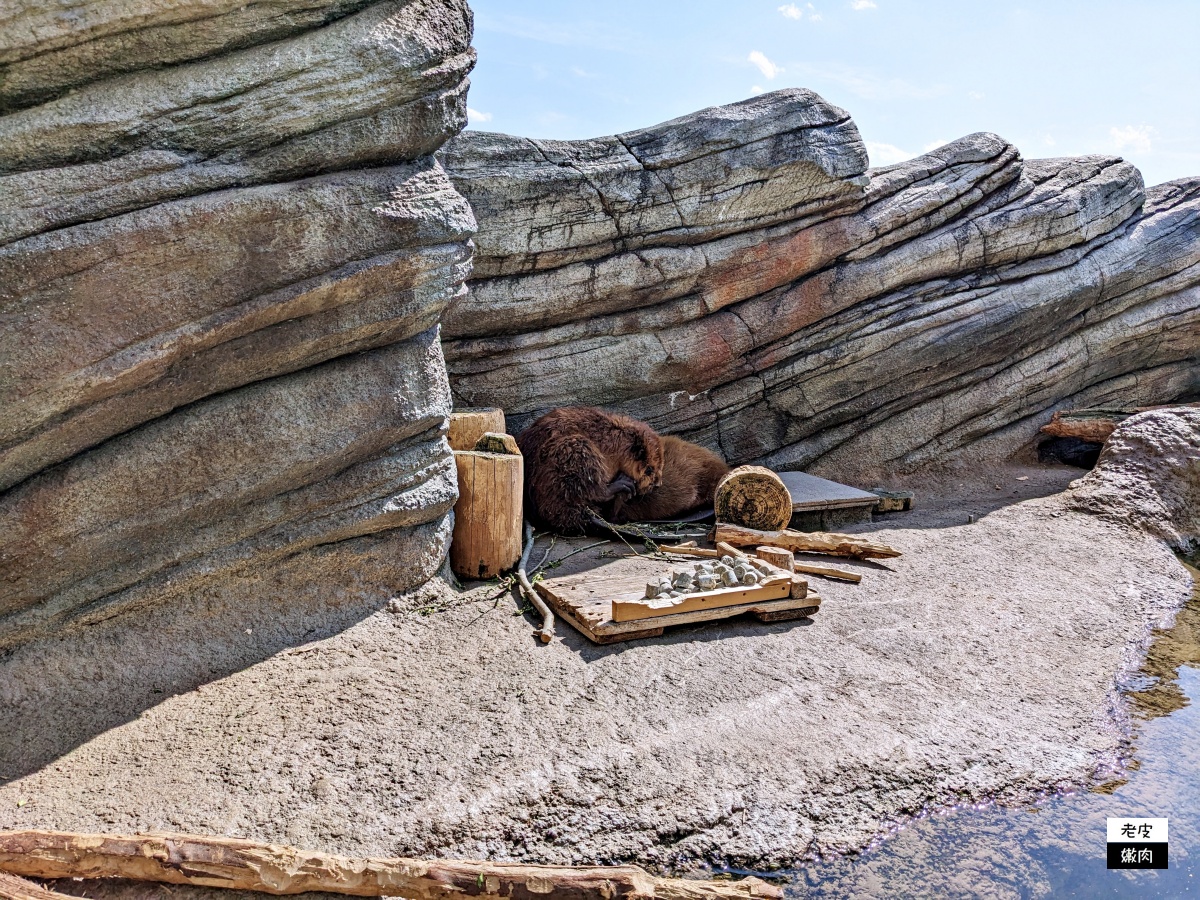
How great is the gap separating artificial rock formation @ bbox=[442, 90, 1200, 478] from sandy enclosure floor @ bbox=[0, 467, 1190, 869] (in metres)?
3.47

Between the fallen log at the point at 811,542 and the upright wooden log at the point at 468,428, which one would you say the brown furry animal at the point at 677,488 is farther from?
the upright wooden log at the point at 468,428

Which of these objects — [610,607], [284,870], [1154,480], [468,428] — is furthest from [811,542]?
[284,870]

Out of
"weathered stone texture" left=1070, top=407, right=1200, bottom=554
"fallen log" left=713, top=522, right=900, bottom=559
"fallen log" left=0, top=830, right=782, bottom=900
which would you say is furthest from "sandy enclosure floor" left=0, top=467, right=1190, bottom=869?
"weathered stone texture" left=1070, top=407, right=1200, bottom=554

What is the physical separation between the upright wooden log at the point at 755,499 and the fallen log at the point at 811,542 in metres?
0.13

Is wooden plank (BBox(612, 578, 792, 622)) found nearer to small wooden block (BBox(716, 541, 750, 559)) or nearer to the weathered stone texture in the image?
small wooden block (BBox(716, 541, 750, 559))

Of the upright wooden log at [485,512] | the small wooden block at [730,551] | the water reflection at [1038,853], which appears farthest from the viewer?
the small wooden block at [730,551]

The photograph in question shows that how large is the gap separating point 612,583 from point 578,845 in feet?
8.04

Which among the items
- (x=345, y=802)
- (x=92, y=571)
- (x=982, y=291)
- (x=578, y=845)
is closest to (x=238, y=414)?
(x=92, y=571)

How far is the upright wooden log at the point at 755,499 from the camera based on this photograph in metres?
7.19

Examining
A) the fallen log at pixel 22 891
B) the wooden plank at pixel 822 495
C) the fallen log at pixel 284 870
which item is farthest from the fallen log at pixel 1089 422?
the fallen log at pixel 22 891

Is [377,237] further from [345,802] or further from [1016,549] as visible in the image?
[1016,549]

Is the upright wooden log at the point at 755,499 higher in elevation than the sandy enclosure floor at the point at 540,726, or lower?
higher

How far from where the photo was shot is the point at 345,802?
3.80 meters

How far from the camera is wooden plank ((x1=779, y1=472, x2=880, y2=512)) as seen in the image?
8.07m
